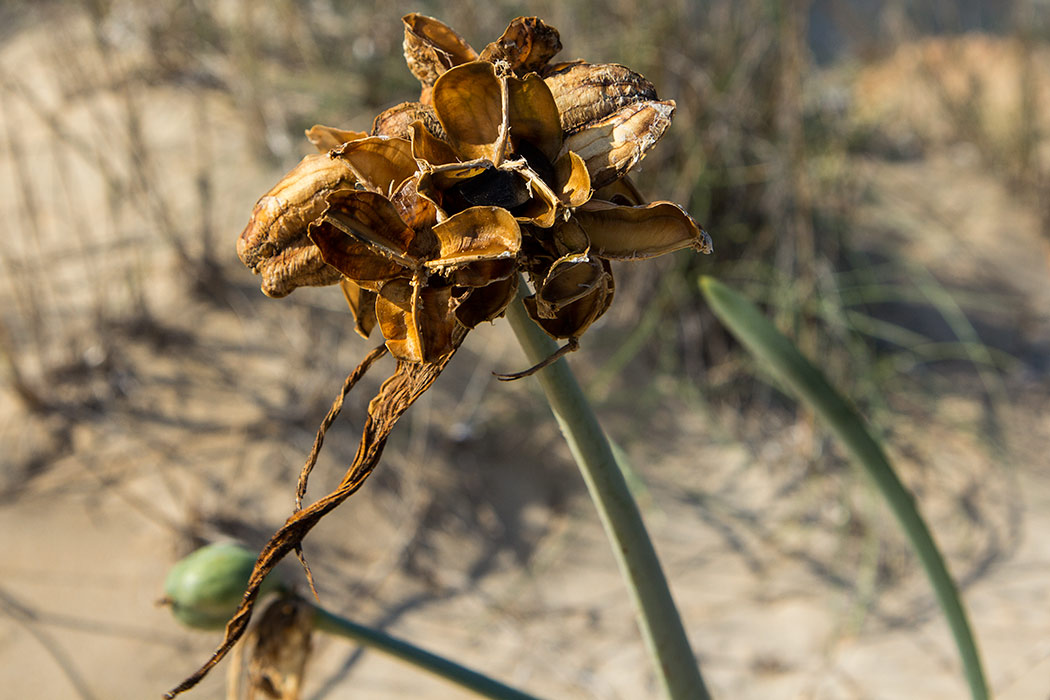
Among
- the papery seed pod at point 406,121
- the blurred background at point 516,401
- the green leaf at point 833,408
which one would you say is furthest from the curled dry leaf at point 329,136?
the blurred background at point 516,401

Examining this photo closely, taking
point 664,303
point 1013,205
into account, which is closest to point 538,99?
point 664,303

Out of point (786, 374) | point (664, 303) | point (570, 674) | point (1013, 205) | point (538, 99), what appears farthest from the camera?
point (1013, 205)

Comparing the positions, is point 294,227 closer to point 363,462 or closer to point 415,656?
point 363,462

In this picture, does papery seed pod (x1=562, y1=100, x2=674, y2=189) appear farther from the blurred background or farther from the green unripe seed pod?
the blurred background

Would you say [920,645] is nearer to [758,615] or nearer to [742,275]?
[758,615]

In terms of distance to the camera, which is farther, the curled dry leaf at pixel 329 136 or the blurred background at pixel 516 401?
the blurred background at pixel 516 401

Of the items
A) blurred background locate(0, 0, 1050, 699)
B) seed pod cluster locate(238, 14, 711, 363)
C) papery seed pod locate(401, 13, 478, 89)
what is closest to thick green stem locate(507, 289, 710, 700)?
seed pod cluster locate(238, 14, 711, 363)

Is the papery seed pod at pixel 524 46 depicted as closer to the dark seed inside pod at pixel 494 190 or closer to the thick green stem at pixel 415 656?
the dark seed inside pod at pixel 494 190

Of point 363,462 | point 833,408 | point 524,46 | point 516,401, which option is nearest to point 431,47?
point 524,46
